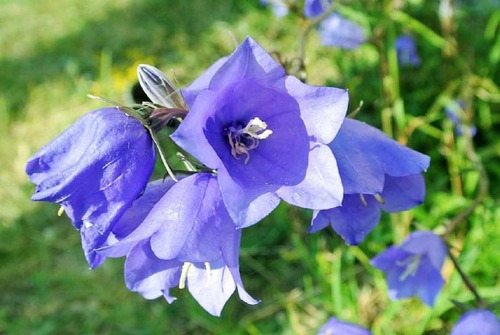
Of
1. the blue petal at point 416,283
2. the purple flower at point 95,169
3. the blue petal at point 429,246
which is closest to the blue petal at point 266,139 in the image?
the purple flower at point 95,169

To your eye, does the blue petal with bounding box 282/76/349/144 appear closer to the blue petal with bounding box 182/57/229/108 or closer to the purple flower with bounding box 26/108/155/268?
the blue petal with bounding box 182/57/229/108

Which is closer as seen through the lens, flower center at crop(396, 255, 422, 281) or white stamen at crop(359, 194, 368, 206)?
white stamen at crop(359, 194, 368, 206)

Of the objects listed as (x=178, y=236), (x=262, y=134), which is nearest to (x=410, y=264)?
(x=262, y=134)

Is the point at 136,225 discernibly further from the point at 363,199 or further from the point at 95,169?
the point at 363,199

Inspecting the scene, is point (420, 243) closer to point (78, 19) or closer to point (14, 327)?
point (14, 327)

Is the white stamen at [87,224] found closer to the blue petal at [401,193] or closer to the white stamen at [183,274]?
the white stamen at [183,274]

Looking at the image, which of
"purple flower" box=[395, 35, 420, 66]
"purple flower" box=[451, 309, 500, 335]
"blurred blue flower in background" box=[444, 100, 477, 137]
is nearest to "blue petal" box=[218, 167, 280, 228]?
"purple flower" box=[451, 309, 500, 335]

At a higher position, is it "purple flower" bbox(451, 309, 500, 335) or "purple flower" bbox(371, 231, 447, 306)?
"purple flower" bbox(451, 309, 500, 335)
